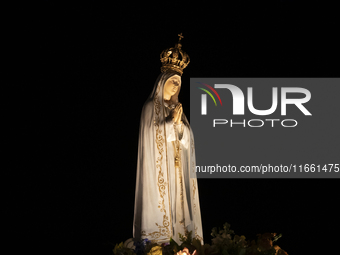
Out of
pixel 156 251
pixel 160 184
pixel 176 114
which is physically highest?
pixel 176 114

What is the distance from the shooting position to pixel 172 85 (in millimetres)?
3371

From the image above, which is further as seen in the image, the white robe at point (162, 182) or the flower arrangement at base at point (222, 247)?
the white robe at point (162, 182)

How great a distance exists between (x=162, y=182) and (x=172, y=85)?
35.0 inches

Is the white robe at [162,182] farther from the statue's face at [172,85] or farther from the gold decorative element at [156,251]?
the gold decorative element at [156,251]

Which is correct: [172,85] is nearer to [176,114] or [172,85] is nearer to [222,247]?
[176,114]

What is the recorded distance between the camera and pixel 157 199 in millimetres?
2967

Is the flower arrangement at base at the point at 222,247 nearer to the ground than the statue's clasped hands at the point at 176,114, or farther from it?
nearer to the ground

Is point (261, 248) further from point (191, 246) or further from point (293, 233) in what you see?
point (293, 233)

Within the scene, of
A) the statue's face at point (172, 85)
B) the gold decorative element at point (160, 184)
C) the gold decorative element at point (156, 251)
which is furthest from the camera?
the statue's face at point (172, 85)

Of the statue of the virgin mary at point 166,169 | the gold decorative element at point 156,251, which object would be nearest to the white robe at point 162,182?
the statue of the virgin mary at point 166,169

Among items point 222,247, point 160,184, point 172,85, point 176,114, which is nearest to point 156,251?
point 222,247

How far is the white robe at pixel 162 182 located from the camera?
291 cm

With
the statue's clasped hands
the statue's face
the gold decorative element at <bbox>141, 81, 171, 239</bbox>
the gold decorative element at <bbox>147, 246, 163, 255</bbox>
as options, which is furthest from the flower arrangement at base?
the statue's face

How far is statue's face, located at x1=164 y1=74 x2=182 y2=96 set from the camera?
336 cm
